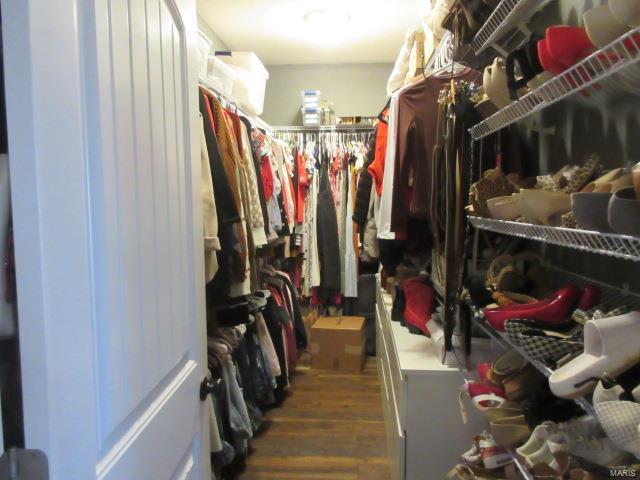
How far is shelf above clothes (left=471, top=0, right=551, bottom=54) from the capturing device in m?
0.93

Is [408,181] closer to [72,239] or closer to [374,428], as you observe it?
[72,239]

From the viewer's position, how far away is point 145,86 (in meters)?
0.74

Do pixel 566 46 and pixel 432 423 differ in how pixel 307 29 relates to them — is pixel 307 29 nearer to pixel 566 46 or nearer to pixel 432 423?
pixel 566 46

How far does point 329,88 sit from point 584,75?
10.2ft

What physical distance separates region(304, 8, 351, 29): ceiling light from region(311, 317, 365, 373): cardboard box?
2113 mm

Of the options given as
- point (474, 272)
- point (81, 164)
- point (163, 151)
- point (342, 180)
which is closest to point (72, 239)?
point (81, 164)

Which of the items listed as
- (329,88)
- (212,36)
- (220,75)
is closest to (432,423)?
(220,75)

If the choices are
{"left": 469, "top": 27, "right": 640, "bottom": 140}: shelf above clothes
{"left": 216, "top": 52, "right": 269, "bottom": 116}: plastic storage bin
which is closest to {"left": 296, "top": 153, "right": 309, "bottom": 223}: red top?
{"left": 216, "top": 52, "right": 269, "bottom": 116}: plastic storage bin

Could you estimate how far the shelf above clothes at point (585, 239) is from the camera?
587 mm

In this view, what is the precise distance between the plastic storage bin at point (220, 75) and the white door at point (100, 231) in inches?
36.9

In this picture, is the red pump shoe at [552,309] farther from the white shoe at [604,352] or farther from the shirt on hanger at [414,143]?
the shirt on hanger at [414,143]

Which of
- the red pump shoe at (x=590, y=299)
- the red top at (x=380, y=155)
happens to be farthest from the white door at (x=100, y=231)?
the red top at (x=380, y=155)

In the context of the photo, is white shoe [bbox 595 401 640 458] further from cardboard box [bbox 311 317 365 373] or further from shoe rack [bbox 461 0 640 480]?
cardboard box [bbox 311 317 365 373]

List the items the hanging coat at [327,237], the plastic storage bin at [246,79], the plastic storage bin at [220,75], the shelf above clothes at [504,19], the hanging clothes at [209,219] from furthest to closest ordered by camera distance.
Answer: the hanging coat at [327,237]
the plastic storage bin at [246,79]
the plastic storage bin at [220,75]
the hanging clothes at [209,219]
the shelf above clothes at [504,19]
